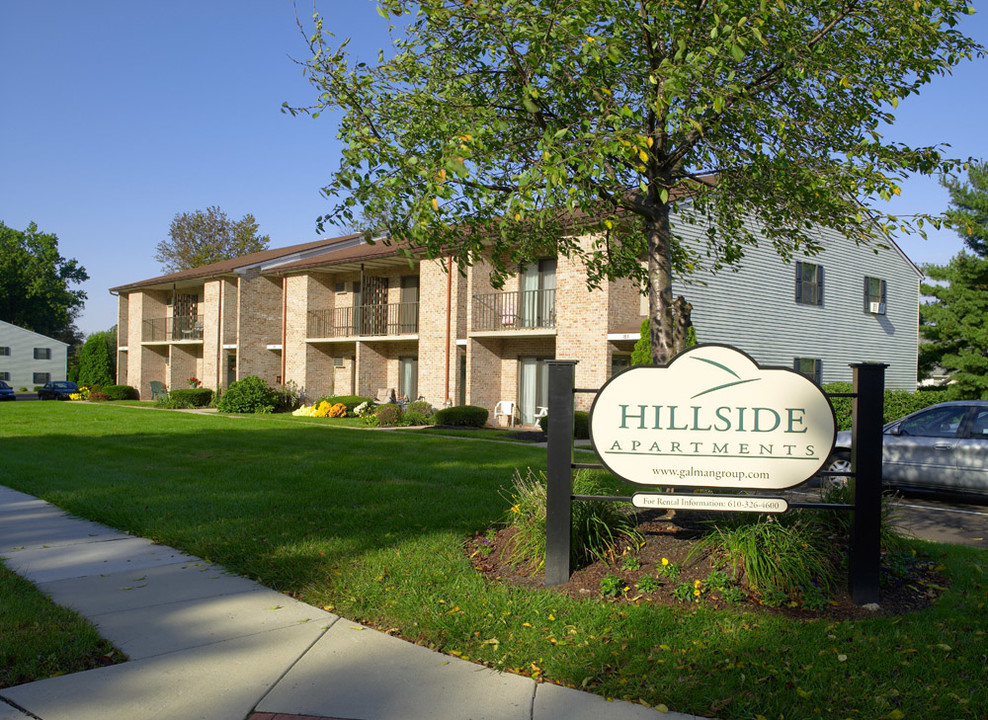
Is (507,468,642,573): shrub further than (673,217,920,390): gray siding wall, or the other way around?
(673,217,920,390): gray siding wall

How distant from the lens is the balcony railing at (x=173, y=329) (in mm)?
37469

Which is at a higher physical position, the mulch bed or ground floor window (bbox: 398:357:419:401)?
ground floor window (bbox: 398:357:419:401)

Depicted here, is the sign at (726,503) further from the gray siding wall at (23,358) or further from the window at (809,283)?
the gray siding wall at (23,358)

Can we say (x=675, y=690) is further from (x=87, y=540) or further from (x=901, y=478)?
(x=901, y=478)

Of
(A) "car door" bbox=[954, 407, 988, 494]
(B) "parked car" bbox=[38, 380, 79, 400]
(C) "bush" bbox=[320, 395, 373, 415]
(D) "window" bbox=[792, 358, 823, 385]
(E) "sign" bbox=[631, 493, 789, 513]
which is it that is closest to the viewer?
(E) "sign" bbox=[631, 493, 789, 513]

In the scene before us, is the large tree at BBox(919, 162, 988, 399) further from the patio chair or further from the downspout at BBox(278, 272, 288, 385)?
the patio chair

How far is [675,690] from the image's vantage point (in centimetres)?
405

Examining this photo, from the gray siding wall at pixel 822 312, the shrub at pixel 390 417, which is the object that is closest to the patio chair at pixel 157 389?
the shrub at pixel 390 417

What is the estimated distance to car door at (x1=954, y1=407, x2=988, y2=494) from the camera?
10773mm

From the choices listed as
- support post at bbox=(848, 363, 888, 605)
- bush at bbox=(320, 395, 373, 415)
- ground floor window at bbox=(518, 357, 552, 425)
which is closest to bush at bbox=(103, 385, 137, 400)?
bush at bbox=(320, 395, 373, 415)

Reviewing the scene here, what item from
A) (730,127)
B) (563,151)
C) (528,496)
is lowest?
(528,496)

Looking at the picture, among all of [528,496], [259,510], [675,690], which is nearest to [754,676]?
[675,690]

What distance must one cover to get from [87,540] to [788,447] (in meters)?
6.27

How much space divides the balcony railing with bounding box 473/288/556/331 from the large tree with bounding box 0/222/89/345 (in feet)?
253
